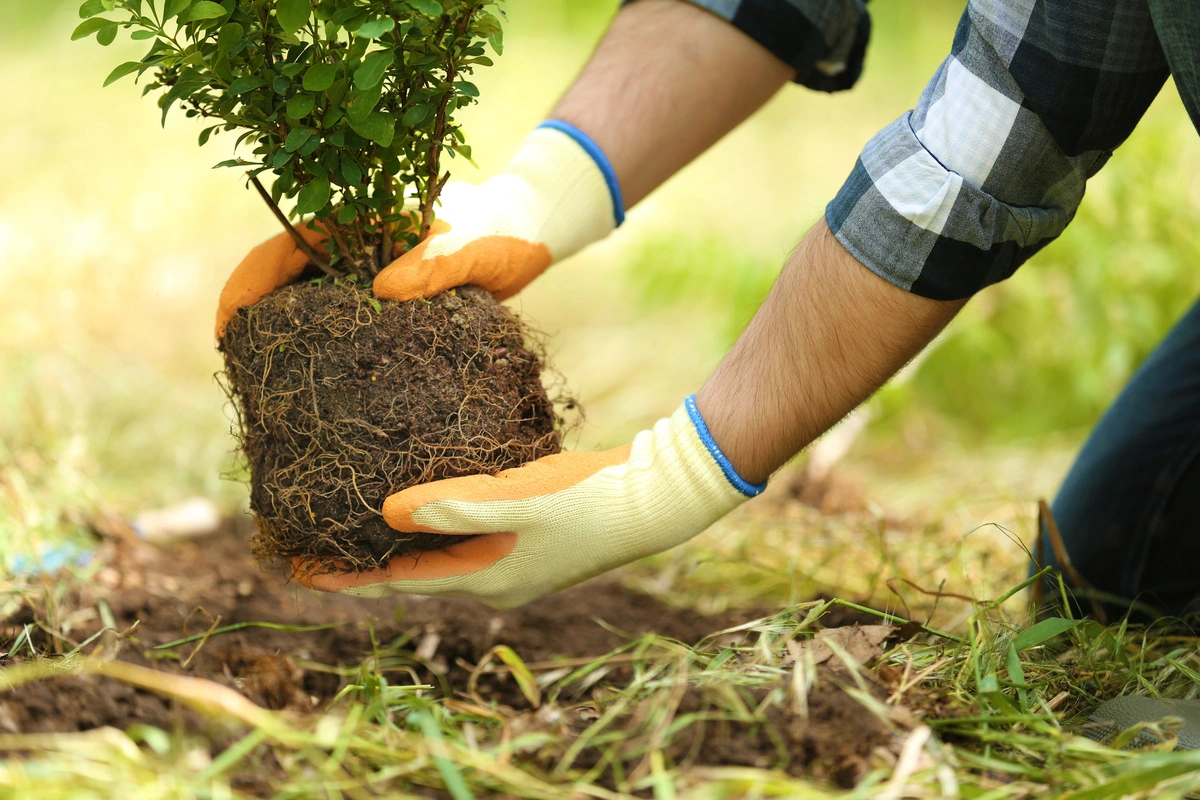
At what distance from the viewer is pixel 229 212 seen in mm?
4359


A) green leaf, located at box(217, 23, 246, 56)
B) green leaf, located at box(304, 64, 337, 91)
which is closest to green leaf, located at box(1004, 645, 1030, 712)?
green leaf, located at box(304, 64, 337, 91)

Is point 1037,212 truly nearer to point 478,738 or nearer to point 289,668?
point 478,738

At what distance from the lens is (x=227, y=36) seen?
1278mm

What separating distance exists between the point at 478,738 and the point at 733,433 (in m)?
0.62

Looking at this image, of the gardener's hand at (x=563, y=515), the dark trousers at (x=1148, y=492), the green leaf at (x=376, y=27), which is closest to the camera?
the green leaf at (x=376, y=27)

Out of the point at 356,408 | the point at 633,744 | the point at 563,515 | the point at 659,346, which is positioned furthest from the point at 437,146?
the point at 659,346

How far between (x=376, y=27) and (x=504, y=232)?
617mm

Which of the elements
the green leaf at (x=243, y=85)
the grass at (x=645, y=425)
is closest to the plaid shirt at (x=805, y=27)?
the grass at (x=645, y=425)

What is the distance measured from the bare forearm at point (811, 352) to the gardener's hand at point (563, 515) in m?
0.06

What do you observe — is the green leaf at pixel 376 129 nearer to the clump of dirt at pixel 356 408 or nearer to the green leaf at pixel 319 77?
the green leaf at pixel 319 77

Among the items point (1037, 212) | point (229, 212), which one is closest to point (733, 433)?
point (1037, 212)

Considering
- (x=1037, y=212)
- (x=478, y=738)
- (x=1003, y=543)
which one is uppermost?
(x=1037, y=212)

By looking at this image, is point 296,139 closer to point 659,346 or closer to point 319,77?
point 319,77

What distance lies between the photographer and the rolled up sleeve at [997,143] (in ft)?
4.10
